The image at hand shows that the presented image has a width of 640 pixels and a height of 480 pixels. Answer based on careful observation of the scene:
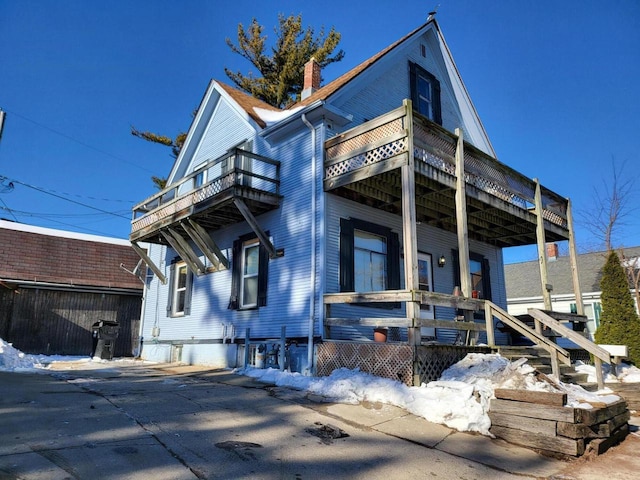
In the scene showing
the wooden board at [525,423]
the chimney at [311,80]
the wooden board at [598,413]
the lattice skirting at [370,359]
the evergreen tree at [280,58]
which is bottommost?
the wooden board at [525,423]

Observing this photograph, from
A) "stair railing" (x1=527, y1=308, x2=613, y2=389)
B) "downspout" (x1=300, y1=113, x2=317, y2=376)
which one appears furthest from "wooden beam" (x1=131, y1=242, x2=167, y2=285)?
"stair railing" (x1=527, y1=308, x2=613, y2=389)

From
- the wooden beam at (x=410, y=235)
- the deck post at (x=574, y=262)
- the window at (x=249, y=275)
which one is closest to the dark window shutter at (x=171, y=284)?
the window at (x=249, y=275)

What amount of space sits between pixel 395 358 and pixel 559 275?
19842mm

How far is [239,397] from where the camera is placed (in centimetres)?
662

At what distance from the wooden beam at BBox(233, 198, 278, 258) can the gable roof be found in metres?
17.3

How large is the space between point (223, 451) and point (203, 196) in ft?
25.9

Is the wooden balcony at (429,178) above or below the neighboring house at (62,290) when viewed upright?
above

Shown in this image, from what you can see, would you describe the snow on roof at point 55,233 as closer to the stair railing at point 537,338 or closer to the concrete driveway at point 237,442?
the concrete driveway at point 237,442

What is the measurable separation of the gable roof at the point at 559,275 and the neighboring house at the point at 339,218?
33.0ft

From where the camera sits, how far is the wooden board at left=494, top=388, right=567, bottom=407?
4873 mm

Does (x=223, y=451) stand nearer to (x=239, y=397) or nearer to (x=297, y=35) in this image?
(x=239, y=397)

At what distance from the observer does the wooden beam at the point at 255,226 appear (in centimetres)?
986

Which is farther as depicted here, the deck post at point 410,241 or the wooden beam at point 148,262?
the wooden beam at point 148,262

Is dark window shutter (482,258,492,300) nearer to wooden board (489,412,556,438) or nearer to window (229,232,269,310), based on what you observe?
window (229,232,269,310)
